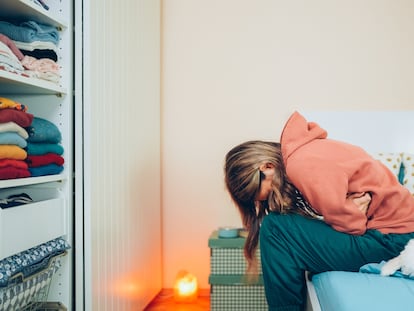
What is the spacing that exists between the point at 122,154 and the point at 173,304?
37.0 inches

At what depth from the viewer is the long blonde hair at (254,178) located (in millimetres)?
1772

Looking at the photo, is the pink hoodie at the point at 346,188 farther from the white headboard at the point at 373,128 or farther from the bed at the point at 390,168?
the white headboard at the point at 373,128

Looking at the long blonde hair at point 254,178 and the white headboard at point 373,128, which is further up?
the white headboard at point 373,128

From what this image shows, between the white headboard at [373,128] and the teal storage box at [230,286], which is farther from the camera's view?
the white headboard at [373,128]

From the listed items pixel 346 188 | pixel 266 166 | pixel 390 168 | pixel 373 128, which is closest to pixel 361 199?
pixel 346 188

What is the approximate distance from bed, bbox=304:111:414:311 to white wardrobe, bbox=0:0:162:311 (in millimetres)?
804

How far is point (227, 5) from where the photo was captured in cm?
251

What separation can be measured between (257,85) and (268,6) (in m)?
0.46

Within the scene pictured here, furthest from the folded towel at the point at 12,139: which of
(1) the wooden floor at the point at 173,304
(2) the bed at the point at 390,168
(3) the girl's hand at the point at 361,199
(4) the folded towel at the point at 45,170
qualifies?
(1) the wooden floor at the point at 173,304

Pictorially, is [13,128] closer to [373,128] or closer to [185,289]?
[185,289]

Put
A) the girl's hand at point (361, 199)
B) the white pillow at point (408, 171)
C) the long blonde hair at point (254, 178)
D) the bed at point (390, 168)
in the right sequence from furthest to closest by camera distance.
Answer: the white pillow at point (408, 171) < the long blonde hair at point (254, 178) < the girl's hand at point (361, 199) < the bed at point (390, 168)

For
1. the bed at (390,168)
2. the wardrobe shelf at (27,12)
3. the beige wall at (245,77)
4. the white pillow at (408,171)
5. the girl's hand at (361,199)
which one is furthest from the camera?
the beige wall at (245,77)

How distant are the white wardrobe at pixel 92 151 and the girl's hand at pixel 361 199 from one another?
37.2 inches

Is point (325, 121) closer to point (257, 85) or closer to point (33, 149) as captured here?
point (257, 85)
